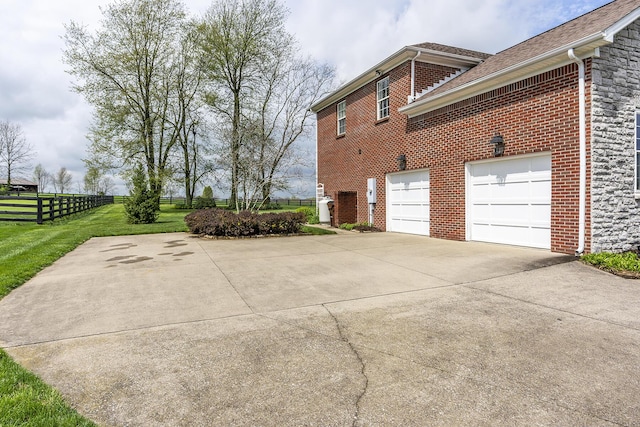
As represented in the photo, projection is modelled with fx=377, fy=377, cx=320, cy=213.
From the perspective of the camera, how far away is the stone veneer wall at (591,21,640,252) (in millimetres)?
7203

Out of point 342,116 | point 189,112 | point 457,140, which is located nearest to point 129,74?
point 189,112

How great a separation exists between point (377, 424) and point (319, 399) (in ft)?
1.44

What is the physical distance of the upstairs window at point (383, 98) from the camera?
43.8 feet

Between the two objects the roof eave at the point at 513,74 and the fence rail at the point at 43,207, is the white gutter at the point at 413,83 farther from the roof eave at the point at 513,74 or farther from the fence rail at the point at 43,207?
the fence rail at the point at 43,207

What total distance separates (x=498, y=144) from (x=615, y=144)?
220cm

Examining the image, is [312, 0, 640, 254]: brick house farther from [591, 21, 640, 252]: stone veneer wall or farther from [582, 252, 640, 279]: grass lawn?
[582, 252, 640, 279]: grass lawn

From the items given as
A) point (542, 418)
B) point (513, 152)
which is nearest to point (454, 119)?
point (513, 152)

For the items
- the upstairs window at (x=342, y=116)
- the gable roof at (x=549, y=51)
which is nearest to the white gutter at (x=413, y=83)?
the gable roof at (x=549, y=51)

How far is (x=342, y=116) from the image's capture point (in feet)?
54.0

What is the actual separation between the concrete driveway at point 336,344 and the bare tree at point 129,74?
2151 cm

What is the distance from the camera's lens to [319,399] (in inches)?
98.0

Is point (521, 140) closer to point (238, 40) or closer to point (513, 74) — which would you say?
point (513, 74)

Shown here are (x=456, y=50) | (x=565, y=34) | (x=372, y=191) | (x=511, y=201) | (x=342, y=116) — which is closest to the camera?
(x=565, y=34)

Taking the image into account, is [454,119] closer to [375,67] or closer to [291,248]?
[375,67]
